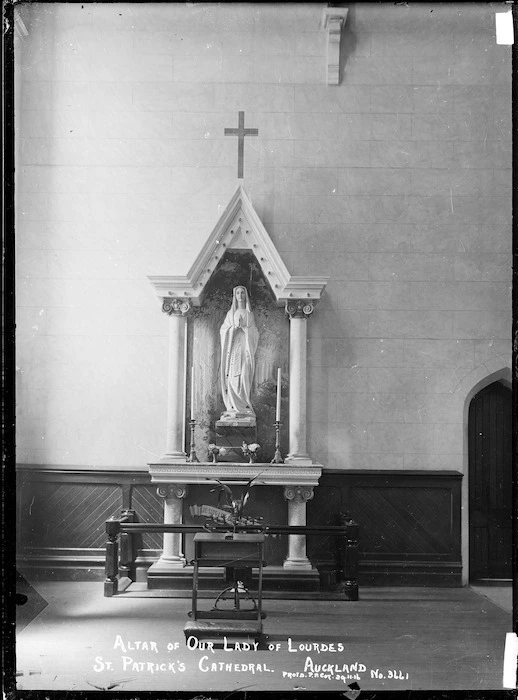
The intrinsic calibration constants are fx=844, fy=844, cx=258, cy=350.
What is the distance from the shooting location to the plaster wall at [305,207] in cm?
838

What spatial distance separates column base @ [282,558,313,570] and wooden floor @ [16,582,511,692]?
47 centimetres

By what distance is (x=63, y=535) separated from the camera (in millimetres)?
8109

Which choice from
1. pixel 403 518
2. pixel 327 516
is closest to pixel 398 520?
pixel 403 518

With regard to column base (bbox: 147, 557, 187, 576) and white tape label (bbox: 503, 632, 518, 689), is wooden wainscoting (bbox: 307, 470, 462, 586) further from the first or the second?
white tape label (bbox: 503, 632, 518, 689)

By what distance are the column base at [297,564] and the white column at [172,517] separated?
965 millimetres

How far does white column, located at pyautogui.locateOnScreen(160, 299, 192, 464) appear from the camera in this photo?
812cm

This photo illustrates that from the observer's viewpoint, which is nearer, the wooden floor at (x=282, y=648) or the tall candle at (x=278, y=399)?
the wooden floor at (x=282, y=648)

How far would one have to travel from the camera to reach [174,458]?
315 inches

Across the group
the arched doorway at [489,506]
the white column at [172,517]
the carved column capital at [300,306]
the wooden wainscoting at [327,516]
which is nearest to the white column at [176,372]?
the white column at [172,517]

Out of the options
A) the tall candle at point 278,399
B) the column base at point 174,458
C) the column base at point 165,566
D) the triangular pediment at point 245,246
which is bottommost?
the column base at point 165,566

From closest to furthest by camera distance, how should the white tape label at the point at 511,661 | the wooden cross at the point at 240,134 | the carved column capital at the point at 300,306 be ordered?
the white tape label at the point at 511,661 → the carved column capital at the point at 300,306 → the wooden cross at the point at 240,134

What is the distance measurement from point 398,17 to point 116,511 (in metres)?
5.65

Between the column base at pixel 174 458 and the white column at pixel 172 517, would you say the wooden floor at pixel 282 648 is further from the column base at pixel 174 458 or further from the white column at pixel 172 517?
the column base at pixel 174 458

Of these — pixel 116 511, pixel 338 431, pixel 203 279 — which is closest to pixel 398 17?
pixel 203 279
